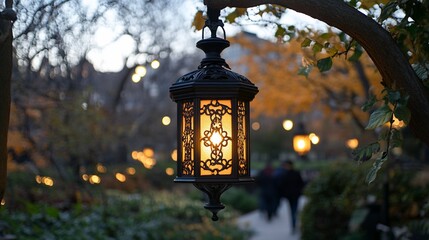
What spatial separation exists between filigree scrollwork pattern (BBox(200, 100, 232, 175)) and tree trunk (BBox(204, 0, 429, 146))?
2.06ft

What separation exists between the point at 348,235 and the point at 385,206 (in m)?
1.76

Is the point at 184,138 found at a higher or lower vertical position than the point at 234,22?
lower

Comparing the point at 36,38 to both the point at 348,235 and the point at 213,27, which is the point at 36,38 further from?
the point at 348,235

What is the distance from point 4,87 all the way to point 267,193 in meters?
15.6

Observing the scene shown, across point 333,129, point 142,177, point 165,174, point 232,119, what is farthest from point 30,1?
point 333,129

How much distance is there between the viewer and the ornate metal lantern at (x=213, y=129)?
388 centimetres

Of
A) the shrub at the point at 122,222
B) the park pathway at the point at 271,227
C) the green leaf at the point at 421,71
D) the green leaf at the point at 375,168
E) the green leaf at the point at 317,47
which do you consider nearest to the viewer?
the green leaf at the point at 375,168

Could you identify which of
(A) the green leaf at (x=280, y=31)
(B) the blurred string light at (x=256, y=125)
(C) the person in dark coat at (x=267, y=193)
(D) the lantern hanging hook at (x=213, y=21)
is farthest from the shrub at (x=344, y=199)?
(B) the blurred string light at (x=256, y=125)

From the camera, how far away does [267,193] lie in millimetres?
19688

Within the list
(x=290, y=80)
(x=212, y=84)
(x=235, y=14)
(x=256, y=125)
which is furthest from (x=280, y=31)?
(x=256, y=125)

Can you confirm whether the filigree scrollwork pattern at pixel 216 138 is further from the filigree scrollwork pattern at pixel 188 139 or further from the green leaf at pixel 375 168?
the green leaf at pixel 375 168

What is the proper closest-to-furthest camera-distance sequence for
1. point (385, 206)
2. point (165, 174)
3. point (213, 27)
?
point (213, 27)
point (385, 206)
point (165, 174)

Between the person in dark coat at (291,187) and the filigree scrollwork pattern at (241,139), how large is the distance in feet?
39.7

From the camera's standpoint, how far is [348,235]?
40.2 feet
